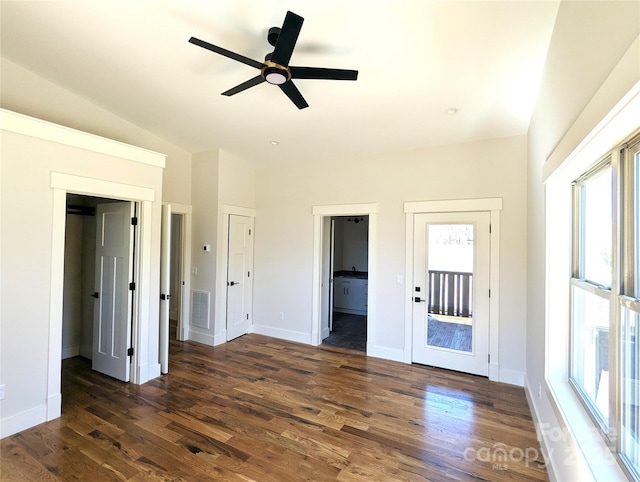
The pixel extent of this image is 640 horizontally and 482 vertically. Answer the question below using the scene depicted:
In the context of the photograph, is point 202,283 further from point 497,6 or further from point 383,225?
point 497,6

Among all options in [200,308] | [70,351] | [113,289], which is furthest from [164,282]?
[70,351]

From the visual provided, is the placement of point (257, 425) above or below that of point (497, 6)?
below

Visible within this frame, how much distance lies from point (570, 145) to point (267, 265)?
4.45 metres

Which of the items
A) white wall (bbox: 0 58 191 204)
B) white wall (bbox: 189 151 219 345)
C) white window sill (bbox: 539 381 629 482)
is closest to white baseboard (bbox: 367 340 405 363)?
white window sill (bbox: 539 381 629 482)

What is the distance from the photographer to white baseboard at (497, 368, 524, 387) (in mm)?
3512

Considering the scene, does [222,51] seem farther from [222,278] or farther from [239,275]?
[239,275]

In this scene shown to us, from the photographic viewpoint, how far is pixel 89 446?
2340 millimetres

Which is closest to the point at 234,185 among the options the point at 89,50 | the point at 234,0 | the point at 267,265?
the point at 267,265

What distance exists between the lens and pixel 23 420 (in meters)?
2.53

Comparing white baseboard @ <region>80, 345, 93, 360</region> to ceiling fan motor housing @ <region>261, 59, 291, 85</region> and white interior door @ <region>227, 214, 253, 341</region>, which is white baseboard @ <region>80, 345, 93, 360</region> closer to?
white interior door @ <region>227, 214, 253, 341</region>

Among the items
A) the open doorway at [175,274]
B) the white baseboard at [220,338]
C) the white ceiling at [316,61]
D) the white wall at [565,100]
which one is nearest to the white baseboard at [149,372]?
the white baseboard at [220,338]

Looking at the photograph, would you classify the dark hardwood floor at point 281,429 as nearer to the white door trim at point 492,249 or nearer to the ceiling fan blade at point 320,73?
the white door trim at point 492,249

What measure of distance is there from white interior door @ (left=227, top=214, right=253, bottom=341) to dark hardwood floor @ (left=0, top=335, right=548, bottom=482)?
48.1 inches

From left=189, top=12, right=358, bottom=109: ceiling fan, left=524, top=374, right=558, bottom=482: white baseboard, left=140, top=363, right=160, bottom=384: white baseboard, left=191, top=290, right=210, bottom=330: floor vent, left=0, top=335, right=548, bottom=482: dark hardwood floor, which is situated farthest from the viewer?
left=191, top=290, right=210, bottom=330: floor vent
